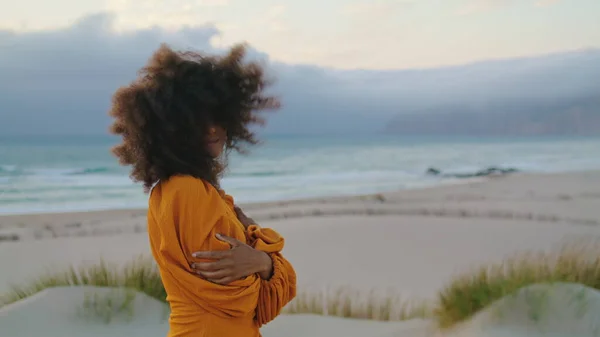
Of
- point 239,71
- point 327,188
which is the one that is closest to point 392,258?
point 239,71

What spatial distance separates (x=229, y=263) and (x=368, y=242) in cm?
411

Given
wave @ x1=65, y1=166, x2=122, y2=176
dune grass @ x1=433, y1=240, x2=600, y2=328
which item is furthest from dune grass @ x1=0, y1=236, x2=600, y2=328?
wave @ x1=65, y1=166, x2=122, y2=176

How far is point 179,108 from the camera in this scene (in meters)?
1.40

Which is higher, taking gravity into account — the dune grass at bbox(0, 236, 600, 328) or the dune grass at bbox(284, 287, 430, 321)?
the dune grass at bbox(0, 236, 600, 328)

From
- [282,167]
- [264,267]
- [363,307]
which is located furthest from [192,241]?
[282,167]

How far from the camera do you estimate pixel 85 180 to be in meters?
12.5

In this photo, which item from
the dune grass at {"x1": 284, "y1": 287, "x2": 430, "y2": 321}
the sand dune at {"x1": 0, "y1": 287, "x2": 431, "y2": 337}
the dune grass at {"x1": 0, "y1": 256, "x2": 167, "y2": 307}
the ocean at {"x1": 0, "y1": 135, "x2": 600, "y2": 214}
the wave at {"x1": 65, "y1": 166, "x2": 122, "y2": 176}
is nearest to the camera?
the sand dune at {"x1": 0, "y1": 287, "x2": 431, "y2": 337}

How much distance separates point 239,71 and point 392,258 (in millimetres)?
3766

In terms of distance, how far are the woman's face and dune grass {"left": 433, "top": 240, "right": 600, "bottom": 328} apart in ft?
7.03

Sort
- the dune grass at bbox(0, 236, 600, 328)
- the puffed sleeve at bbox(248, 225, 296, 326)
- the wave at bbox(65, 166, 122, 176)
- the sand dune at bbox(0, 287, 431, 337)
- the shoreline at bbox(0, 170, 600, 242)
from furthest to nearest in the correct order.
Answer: the wave at bbox(65, 166, 122, 176) → the shoreline at bbox(0, 170, 600, 242) → the dune grass at bbox(0, 236, 600, 328) → the sand dune at bbox(0, 287, 431, 337) → the puffed sleeve at bbox(248, 225, 296, 326)

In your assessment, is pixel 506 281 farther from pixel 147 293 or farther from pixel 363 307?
pixel 147 293

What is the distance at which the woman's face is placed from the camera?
4.85ft

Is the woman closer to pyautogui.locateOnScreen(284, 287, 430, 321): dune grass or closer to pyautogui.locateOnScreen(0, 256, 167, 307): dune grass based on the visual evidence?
pyautogui.locateOnScreen(0, 256, 167, 307): dune grass

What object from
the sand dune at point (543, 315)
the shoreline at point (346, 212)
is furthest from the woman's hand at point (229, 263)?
the shoreline at point (346, 212)
